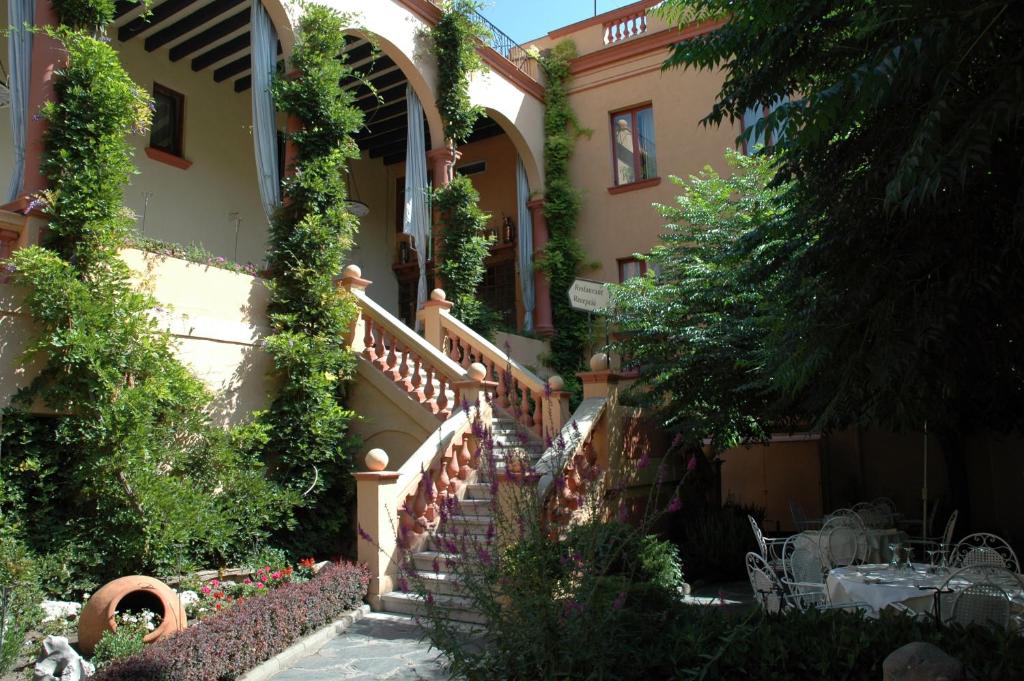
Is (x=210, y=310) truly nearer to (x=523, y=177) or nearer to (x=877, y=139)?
(x=877, y=139)

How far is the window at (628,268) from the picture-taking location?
15.9m

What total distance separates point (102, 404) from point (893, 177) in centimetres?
683

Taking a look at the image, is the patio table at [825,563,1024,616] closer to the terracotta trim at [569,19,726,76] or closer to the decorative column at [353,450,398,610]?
the decorative column at [353,450,398,610]

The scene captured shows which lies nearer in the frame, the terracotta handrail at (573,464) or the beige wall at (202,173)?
the terracotta handrail at (573,464)

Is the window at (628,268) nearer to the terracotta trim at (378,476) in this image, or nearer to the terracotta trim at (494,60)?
the terracotta trim at (494,60)

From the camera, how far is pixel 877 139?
15.0 ft

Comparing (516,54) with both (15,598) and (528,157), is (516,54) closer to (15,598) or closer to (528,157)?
(528,157)

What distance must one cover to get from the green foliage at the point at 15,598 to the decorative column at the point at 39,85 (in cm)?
340

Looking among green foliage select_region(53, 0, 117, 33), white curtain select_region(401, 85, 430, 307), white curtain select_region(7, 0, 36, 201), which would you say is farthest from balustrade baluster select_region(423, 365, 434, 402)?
green foliage select_region(53, 0, 117, 33)

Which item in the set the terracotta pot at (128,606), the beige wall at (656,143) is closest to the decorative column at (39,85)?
the terracotta pot at (128,606)

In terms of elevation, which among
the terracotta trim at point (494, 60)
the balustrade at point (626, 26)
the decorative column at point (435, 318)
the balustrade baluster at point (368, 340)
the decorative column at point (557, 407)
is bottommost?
the decorative column at point (557, 407)

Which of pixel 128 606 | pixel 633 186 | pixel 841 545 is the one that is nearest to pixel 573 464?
pixel 841 545

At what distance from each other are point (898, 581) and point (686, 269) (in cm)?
480

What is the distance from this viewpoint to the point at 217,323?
353 inches
